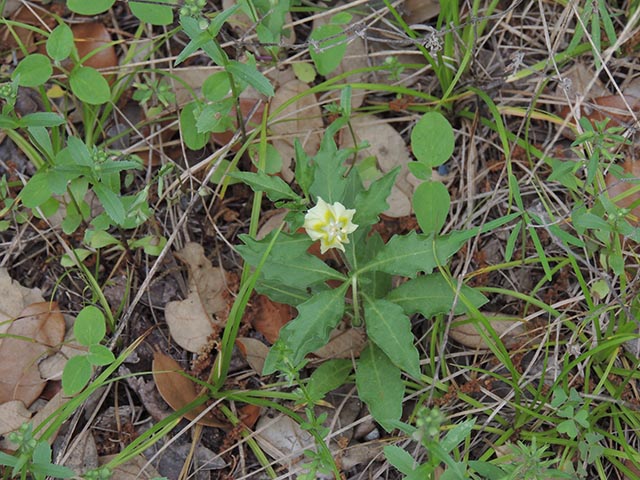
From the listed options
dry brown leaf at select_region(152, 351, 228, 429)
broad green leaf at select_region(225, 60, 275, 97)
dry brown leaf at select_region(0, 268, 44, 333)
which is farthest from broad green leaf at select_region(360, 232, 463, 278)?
dry brown leaf at select_region(0, 268, 44, 333)

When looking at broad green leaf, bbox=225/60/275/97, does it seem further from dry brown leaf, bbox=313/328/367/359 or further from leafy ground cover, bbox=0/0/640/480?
dry brown leaf, bbox=313/328/367/359

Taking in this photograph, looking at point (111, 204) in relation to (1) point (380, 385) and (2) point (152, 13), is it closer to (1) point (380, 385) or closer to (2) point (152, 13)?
(2) point (152, 13)

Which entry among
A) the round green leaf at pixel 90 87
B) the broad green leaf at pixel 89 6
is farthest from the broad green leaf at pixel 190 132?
the broad green leaf at pixel 89 6

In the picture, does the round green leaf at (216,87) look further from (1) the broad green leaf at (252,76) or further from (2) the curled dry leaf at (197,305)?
(2) the curled dry leaf at (197,305)

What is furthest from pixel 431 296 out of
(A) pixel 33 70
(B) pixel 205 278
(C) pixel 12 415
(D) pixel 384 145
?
(A) pixel 33 70

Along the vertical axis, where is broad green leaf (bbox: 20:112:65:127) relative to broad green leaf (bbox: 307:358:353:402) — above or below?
above

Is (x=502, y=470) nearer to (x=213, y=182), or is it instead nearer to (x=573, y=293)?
(x=573, y=293)

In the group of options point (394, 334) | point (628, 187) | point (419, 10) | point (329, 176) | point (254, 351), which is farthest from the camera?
point (419, 10)
